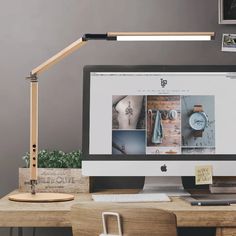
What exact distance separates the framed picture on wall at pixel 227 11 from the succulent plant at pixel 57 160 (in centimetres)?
91

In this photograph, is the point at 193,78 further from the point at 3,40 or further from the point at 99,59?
the point at 3,40

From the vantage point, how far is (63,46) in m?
2.73

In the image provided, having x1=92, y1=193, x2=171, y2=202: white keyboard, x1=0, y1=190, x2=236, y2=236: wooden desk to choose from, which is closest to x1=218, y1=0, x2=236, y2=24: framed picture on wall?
x1=92, y1=193, x2=171, y2=202: white keyboard

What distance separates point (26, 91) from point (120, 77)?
486 mm

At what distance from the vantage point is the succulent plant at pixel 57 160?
2498mm

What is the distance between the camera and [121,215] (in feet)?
5.56

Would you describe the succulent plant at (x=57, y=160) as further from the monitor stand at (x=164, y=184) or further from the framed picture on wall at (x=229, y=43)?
the framed picture on wall at (x=229, y=43)

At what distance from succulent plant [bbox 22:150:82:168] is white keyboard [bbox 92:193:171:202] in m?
0.22

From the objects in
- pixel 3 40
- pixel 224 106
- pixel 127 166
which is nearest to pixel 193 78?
pixel 224 106

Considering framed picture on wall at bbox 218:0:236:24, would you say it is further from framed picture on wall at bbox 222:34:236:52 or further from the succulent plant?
the succulent plant

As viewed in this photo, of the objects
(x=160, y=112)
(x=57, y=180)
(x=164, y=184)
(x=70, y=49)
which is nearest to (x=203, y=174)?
(x=164, y=184)

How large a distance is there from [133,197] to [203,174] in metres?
0.32

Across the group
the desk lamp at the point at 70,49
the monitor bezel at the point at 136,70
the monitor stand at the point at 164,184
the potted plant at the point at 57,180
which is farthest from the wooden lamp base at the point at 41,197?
the monitor stand at the point at 164,184

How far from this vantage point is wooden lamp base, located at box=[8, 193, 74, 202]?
87.7 inches
